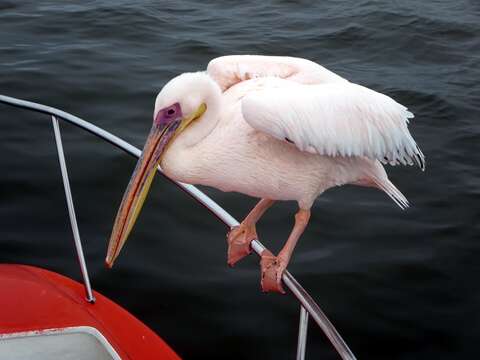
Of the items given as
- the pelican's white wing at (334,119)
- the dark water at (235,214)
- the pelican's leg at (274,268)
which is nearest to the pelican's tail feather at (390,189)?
the pelican's white wing at (334,119)

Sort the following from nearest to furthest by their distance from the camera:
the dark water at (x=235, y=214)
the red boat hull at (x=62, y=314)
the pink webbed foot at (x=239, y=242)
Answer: the red boat hull at (x=62, y=314) → the pink webbed foot at (x=239, y=242) → the dark water at (x=235, y=214)

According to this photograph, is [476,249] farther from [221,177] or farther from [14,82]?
[14,82]

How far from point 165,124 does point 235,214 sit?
170 cm

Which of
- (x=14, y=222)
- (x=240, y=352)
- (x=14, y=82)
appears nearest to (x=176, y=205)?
(x=14, y=222)

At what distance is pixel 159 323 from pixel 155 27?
376 centimetres

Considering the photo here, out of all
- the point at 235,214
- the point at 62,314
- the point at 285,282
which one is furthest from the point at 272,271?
the point at 235,214

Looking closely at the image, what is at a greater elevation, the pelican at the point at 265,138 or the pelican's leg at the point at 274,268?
the pelican at the point at 265,138

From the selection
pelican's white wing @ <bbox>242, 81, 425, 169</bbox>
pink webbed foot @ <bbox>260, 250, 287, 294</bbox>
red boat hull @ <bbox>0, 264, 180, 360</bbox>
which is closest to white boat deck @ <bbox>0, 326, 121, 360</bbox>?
red boat hull @ <bbox>0, 264, 180, 360</bbox>

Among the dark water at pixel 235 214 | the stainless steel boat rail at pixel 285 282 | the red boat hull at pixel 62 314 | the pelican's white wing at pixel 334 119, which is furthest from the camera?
the dark water at pixel 235 214

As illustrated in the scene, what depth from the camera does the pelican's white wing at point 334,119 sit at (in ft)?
6.50

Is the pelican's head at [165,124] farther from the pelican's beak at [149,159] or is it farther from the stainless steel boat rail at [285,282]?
the stainless steel boat rail at [285,282]

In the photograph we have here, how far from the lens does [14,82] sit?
16.3ft

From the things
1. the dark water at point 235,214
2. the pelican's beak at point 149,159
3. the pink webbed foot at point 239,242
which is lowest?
the dark water at point 235,214

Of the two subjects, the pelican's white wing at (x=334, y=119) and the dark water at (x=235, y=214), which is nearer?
the pelican's white wing at (x=334, y=119)
